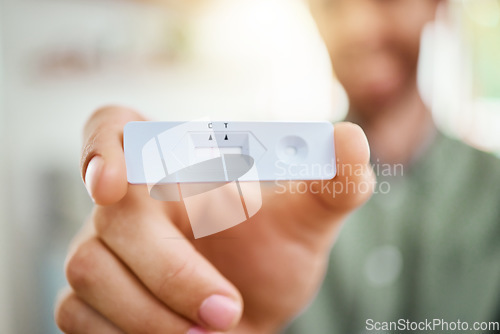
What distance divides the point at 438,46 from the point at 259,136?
0.88 ft

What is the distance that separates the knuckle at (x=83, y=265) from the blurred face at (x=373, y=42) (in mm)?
314

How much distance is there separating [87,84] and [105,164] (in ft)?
0.40

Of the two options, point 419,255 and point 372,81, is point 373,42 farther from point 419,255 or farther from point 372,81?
point 419,255

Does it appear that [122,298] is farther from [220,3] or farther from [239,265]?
[220,3]

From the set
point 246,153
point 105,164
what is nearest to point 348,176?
point 246,153

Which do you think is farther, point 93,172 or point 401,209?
point 401,209

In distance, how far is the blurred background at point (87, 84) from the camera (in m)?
0.39

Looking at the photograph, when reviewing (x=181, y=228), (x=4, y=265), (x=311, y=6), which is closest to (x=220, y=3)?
(x=311, y=6)

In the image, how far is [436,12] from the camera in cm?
47

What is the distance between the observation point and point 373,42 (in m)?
0.49

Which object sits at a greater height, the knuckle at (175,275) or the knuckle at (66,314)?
the knuckle at (175,275)

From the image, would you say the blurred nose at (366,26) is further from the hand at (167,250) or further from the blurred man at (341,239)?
the hand at (167,250)

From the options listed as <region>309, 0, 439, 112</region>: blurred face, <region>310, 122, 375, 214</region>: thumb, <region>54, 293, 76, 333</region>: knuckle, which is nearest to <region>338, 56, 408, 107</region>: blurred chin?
<region>309, 0, 439, 112</region>: blurred face

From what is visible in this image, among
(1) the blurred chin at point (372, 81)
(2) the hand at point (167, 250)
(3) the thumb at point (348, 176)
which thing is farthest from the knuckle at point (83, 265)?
(1) the blurred chin at point (372, 81)
